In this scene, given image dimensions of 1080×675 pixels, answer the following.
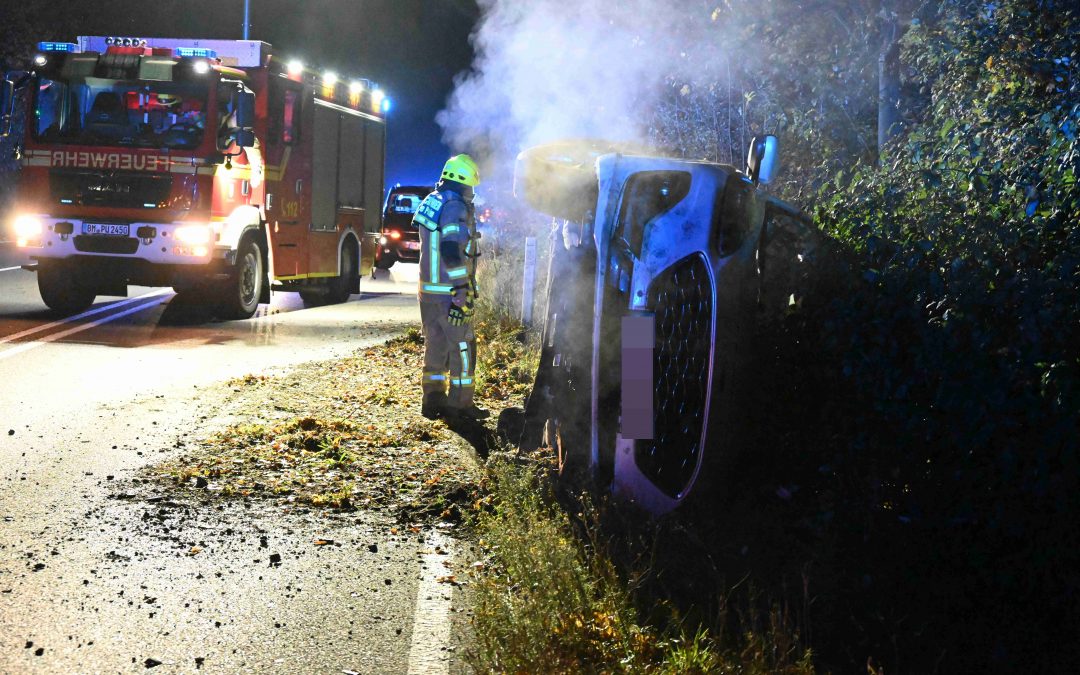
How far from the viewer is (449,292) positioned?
9.17 m

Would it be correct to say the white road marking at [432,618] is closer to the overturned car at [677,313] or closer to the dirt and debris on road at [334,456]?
the dirt and debris on road at [334,456]

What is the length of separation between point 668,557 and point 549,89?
29.0ft

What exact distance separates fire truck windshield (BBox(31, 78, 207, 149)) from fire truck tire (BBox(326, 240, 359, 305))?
4726mm

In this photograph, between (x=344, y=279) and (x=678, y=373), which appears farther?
(x=344, y=279)

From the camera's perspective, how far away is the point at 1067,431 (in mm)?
4102

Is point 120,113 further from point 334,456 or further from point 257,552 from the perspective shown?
point 257,552

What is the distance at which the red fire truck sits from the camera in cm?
1462

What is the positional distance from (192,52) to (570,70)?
4894 mm

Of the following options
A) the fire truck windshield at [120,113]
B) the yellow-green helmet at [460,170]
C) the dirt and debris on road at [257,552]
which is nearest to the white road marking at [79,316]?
the fire truck windshield at [120,113]

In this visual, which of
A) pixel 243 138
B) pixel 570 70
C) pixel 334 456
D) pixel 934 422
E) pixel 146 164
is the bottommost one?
pixel 334 456

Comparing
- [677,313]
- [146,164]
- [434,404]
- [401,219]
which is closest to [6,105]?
[146,164]

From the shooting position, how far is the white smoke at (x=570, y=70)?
1214cm

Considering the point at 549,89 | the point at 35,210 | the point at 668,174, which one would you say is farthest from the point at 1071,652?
the point at 35,210

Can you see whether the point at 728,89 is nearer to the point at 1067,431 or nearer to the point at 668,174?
the point at 668,174
